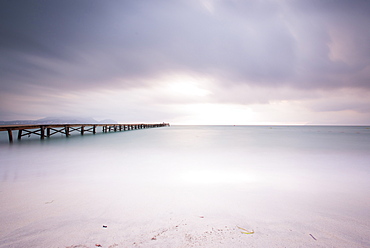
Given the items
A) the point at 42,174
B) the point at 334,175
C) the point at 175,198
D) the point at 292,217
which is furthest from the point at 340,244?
the point at 42,174

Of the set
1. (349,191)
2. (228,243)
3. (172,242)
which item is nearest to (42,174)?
(172,242)

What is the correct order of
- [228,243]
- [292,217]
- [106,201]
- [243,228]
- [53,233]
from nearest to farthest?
1. [228,243]
2. [53,233]
3. [243,228]
4. [292,217]
5. [106,201]

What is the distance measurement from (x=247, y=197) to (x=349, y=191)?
247cm

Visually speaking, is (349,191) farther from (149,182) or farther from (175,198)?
(149,182)

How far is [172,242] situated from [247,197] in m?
1.94

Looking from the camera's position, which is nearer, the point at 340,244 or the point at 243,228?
the point at 340,244

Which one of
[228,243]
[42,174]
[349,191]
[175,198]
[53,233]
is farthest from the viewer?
[42,174]

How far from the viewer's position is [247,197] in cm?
336

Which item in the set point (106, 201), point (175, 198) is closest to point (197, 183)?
point (175, 198)

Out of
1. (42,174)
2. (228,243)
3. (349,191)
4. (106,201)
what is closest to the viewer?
(228,243)

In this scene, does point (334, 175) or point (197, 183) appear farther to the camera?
point (334, 175)

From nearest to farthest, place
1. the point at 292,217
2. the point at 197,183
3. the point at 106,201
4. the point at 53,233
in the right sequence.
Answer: the point at 53,233, the point at 292,217, the point at 106,201, the point at 197,183

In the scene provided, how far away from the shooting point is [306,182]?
447 centimetres

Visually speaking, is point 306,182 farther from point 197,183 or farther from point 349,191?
point 197,183
